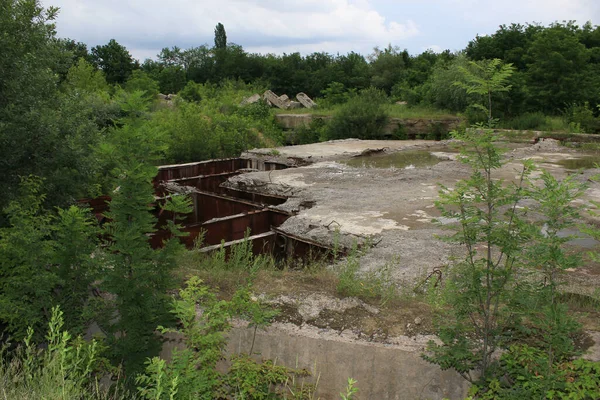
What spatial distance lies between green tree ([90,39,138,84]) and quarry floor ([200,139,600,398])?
28905mm

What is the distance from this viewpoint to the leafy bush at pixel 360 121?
22188mm

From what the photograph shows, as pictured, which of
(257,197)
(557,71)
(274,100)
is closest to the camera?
(257,197)

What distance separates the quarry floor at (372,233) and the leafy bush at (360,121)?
16.0ft

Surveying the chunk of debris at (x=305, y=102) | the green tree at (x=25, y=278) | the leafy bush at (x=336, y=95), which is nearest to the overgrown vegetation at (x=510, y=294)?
the green tree at (x=25, y=278)

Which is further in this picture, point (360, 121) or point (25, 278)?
point (360, 121)

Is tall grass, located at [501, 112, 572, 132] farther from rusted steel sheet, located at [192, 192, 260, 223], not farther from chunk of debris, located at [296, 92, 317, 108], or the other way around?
rusted steel sheet, located at [192, 192, 260, 223]

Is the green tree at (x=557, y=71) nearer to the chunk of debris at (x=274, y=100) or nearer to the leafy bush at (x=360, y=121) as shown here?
the leafy bush at (x=360, y=121)

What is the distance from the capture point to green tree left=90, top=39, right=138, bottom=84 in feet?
135

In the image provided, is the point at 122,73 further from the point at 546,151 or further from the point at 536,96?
the point at 546,151

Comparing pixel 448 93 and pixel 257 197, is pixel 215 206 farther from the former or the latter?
pixel 448 93

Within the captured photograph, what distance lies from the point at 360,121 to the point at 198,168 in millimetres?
9755

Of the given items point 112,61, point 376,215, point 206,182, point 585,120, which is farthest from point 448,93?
point 112,61

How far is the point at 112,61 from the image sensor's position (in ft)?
134

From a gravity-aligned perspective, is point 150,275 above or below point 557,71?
below
